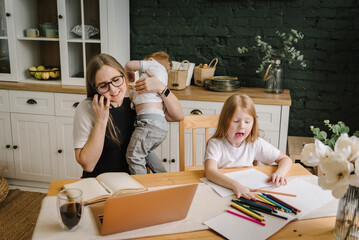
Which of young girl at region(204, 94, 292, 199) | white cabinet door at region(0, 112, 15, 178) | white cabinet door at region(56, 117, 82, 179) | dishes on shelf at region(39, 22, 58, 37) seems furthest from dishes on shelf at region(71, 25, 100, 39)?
young girl at region(204, 94, 292, 199)

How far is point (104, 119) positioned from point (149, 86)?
0.37 m

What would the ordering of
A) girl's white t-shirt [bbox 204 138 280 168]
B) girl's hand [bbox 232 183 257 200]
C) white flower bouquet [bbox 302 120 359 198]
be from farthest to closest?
1. girl's white t-shirt [bbox 204 138 280 168]
2. girl's hand [bbox 232 183 257 200]
3. white flower bouquet [bbox 302 120 359 198]

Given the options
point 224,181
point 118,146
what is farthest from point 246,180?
point 118,146

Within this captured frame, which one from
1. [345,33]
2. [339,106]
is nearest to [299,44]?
[345,33]

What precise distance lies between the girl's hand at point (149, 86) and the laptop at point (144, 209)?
2.87 feet

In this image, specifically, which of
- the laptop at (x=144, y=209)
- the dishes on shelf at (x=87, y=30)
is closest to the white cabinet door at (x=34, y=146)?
the dishes on shelf at (x=87, y=30)

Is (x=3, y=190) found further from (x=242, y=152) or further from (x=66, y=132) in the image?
(x=242, y=152)

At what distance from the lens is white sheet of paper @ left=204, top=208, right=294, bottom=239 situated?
1096mm

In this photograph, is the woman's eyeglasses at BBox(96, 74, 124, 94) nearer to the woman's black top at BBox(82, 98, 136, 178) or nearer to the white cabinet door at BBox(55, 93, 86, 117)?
the woman's black top at BBox(82, 98, 136, 178)

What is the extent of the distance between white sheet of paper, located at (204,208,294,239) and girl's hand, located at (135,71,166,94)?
0.90 metres

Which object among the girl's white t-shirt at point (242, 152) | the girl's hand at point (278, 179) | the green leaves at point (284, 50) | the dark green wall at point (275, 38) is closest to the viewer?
the girl's hand at point (278, 179)

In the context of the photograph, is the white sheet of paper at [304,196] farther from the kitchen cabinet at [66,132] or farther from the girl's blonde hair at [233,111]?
the kitchen cabinet at [66,132]

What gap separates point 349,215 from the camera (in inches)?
41.3

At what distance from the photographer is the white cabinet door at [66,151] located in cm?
304
